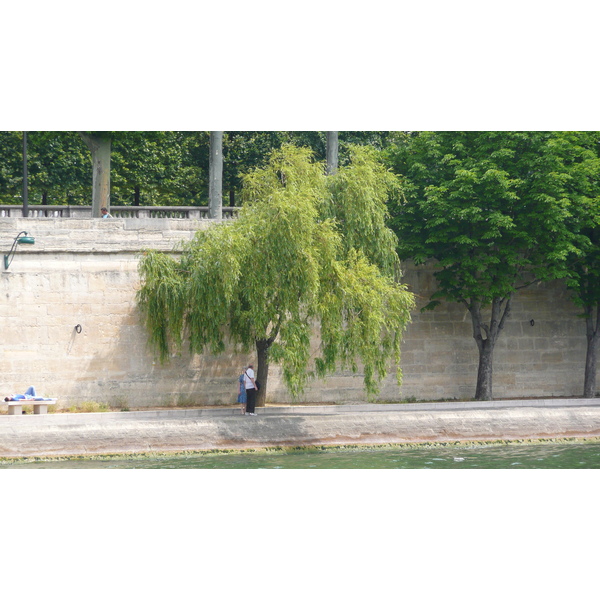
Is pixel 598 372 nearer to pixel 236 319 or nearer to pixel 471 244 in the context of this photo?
pixel 471 244

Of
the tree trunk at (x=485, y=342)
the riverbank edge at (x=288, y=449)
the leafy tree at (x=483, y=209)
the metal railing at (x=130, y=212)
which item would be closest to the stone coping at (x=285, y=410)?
the riverbank edge at (x=288, y=449)

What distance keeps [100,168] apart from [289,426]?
1111 centimetres

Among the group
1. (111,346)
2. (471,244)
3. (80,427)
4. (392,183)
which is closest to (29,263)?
(111,346)

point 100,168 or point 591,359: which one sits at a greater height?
point 100,168

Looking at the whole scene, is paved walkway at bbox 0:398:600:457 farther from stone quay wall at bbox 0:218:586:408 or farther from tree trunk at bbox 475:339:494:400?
stone quay wall at bbox 0:218:586:408

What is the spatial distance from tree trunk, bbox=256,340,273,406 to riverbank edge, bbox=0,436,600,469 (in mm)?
2264

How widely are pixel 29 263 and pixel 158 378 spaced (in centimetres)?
413

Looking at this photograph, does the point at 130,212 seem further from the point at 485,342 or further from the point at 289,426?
the point at 485,342

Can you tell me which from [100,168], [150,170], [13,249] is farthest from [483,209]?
[150,170]

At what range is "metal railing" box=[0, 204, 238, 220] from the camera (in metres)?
26.4

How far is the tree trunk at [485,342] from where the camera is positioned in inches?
1058

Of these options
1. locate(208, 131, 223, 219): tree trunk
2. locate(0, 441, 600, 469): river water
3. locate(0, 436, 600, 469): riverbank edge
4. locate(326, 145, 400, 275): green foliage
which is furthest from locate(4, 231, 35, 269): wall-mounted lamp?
locate(326, 145, 400, 275): green foliage

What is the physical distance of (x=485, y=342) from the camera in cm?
2708

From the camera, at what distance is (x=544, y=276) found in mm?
26141
